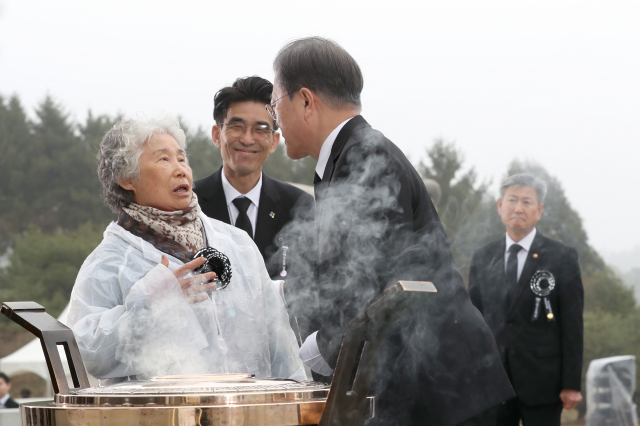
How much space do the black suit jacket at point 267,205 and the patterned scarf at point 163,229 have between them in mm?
1114

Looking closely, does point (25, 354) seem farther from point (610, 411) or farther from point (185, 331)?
point (185, 331)

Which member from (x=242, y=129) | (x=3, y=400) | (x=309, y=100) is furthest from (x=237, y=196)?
(x=3, y=400)

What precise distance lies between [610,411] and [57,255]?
24.2 metres

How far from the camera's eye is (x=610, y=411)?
9.77 meters

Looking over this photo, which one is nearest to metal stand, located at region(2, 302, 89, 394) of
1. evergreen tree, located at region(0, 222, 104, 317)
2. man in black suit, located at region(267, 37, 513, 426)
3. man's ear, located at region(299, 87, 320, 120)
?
man in black suit, located at region(267, 37, 513, 426)

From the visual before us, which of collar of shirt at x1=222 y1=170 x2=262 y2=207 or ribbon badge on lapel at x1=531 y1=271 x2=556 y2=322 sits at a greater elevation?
collar of shirt at x1=222 y1=170 x2=262 y2=207

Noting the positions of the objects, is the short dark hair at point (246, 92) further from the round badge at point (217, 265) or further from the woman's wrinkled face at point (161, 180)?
the round badge at point (217, 265)

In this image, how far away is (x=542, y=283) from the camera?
5.23 m

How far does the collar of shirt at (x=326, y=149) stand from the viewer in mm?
2646

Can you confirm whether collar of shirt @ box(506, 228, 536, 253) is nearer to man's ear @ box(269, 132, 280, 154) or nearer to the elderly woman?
man's ear @ box(269, 132, 280, 154)

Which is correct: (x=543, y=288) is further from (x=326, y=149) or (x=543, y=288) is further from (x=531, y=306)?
(x=326, y=149)

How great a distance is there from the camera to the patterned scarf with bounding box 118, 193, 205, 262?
2.81 m

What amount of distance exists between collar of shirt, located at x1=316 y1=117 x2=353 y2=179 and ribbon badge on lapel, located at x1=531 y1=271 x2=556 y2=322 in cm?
308

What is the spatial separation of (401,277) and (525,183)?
324cm
